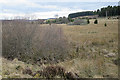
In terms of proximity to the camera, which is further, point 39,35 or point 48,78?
point 39,35

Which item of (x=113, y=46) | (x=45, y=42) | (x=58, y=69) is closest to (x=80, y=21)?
(x=113, y=46)

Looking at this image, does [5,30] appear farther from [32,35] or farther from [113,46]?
[113,46]

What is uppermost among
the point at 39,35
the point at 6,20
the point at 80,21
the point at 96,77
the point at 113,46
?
the point at 80,21

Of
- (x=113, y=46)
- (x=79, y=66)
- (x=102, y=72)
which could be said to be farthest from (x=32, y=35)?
(x=113, y=46)

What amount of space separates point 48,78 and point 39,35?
351 centimetres

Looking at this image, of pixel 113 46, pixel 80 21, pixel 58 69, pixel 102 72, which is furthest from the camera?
pixel 80 21

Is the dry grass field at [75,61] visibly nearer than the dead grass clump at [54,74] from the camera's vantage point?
No

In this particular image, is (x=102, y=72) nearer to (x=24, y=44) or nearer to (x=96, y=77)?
(x=96, y=77)

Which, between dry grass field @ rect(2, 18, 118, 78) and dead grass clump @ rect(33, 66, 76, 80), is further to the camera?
dry grass field @ rect(2, 18, 118, 78)

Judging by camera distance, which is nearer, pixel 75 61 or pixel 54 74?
pixel 54 74

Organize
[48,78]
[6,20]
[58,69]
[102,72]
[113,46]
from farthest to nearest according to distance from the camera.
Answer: [113,46] → [6,20] → [102,72] → [58,69] → [48,78]

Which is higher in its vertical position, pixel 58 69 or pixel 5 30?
pixel 5 30

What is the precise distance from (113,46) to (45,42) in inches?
220

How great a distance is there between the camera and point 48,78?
4805 millimetres
